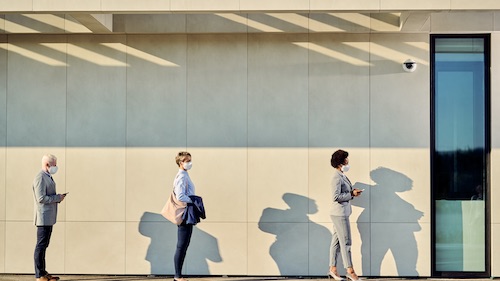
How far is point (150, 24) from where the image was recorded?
31.6ft

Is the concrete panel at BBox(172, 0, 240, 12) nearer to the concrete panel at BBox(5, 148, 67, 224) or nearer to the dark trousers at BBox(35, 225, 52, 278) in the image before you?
the concrete panel at BBox(5, 148, 67, 224)

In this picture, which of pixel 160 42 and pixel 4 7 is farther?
pixel 160 42

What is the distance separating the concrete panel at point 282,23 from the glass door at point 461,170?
76.9 inches

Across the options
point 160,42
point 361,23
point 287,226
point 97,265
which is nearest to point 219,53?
point 160,42

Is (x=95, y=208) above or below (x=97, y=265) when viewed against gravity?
above

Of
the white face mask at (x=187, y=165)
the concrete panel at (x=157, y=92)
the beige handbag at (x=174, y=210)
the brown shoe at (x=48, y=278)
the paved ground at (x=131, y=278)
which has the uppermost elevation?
the concrete panel at (x=157, y=92)

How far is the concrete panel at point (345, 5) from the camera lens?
26.6ft

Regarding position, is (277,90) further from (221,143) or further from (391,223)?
(391,223)

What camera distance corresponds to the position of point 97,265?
9.75 m

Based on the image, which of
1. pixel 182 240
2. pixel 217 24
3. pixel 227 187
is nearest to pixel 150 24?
pixel 217 24

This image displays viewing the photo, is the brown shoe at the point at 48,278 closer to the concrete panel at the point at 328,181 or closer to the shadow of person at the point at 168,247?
the shadow of person at the point at 168,247

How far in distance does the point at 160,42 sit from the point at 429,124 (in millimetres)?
3974

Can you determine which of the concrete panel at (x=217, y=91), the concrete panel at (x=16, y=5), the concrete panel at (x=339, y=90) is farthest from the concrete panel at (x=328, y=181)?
the concrete panel at (x=16, y=5)

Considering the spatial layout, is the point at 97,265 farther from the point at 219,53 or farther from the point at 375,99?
the point at 375,99
